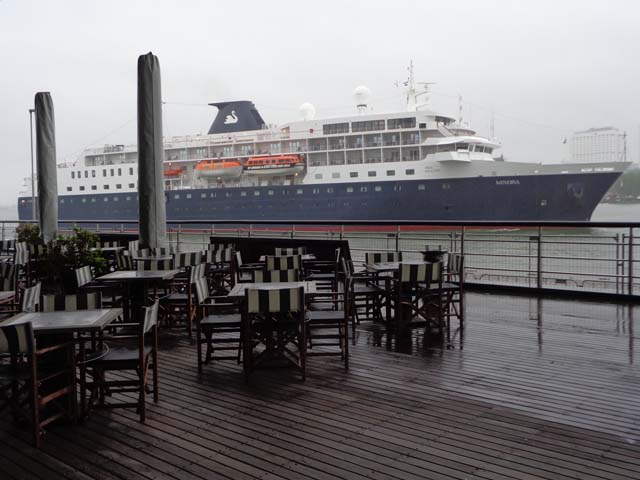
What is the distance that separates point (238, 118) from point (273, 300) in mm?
27722

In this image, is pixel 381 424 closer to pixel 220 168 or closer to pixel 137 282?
pixel 137 282

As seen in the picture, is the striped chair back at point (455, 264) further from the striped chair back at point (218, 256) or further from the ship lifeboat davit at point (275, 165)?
the ship lifeboat davit at point (275, 165)

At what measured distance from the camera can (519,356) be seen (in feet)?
12.1

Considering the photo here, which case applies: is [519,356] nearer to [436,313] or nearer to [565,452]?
[436,313]

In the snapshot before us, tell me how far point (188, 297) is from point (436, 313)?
2028 millimetres

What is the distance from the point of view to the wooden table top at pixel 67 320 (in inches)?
93.8

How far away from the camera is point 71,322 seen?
250cm

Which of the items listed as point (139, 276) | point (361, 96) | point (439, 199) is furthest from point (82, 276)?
point (361, 96)

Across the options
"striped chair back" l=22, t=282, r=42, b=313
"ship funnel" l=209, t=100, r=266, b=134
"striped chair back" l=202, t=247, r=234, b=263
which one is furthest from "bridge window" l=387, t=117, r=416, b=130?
"striped chair back" l=22, t=282, r=42, b=313

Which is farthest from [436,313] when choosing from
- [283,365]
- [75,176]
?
[75,176]

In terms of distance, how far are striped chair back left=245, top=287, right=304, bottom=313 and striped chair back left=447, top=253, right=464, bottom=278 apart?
212cm

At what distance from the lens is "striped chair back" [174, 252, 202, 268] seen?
198 inches

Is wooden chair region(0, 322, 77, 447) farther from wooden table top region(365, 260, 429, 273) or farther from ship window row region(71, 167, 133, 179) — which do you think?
ship window row region(71, 167, 133, 179)

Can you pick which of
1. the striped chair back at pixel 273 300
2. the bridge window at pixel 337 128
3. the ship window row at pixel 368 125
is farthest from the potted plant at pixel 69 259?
the bridge window at pixel 337 128
